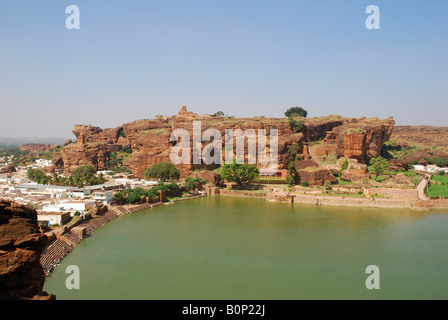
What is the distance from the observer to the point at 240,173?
1560 inches

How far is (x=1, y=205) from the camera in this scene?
9961mm

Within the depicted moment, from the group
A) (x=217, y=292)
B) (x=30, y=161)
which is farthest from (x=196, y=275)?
(x=30, y=161)

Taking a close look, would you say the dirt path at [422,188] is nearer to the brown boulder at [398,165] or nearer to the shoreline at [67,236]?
the brown boulder at [398,165]

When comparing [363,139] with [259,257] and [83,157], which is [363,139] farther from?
[83,157]

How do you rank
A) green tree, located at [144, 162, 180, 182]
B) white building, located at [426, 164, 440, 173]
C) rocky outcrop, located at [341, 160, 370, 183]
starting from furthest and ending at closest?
white building, located at [426, 164, 440, 173] < green tree, located at [144, 162, 180, 182] < rocky outcrop, located at [341, 160, 370, 183]

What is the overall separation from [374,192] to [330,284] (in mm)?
21897

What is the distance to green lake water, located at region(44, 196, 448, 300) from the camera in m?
14.1

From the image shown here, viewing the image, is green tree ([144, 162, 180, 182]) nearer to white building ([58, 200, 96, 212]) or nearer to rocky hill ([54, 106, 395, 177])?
rocky hill ([54, 106, 395, 177])

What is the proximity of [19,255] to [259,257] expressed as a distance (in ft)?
38.0

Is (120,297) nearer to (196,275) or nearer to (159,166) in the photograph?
(196,275)

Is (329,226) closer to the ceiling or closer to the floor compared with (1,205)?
closer to the floor

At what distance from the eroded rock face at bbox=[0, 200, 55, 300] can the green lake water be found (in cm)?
422

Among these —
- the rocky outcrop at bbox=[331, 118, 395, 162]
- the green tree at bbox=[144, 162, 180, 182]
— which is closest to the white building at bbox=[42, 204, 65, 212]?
the green tree at bbox=[144, 162, 180, 182]

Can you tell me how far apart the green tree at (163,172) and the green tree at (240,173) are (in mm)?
6621
